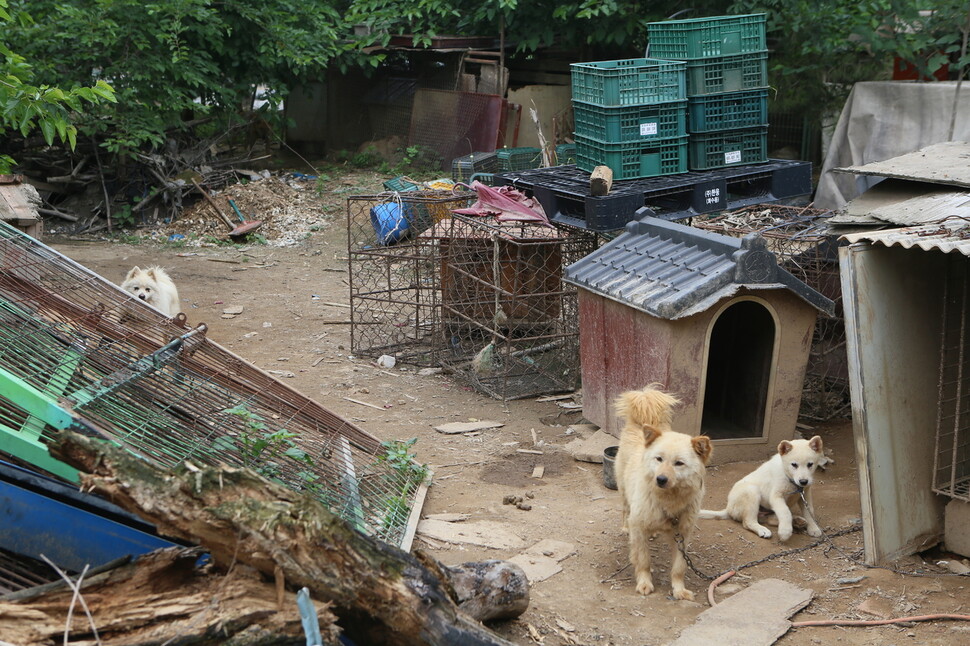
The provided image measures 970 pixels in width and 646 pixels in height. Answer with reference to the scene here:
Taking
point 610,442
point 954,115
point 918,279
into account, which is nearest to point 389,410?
point 610,442

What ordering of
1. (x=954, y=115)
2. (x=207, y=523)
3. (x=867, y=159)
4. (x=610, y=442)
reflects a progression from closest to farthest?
(x=207, y=523) → (x=610, y=442) → (x=954, y=115) → (x=867, y=159)

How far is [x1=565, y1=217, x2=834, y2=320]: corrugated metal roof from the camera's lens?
7055mm

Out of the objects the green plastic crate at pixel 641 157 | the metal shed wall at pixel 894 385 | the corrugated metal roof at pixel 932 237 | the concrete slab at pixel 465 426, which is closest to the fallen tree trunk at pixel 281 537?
the metal shed wall at pixel 894 385

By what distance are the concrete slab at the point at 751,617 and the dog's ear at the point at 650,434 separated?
98 cm

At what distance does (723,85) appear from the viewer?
868 cm

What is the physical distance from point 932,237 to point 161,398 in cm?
444

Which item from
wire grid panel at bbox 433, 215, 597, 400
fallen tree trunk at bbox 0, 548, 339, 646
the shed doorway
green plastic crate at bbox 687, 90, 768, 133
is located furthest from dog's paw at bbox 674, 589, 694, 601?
green plastic crate at bbox 687, 90, 768, 133

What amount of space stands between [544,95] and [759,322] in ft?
35.2

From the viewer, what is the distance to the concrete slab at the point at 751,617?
5.03 meters

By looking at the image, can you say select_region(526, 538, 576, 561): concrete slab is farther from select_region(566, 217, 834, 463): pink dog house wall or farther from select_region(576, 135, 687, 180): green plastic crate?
select_region(576, 135, 687, 180): green plastic crate

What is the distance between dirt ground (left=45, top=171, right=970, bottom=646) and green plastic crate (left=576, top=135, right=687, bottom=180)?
227cm

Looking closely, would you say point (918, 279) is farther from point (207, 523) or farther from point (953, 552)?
point (207, 523)

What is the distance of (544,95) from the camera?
1794 centimetres

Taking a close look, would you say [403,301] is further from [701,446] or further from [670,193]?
[701,446]
